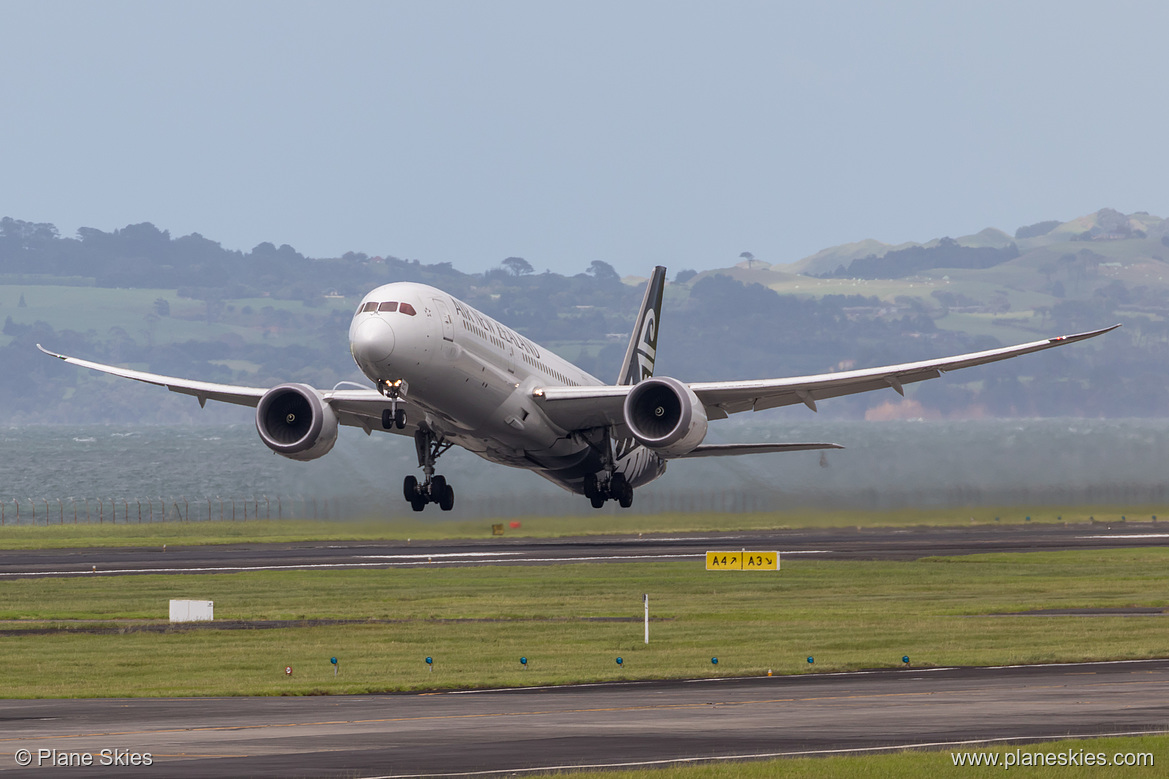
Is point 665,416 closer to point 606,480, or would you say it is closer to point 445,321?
point 606,480

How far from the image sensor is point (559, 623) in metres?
48.1

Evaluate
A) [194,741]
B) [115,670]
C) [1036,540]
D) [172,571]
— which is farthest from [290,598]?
[1036,540]

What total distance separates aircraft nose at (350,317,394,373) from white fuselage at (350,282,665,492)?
0.09ft

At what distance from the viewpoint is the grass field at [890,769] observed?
20.8 m

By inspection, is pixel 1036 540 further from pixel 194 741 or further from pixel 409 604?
pixel 194 741

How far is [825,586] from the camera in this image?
60.1 metres

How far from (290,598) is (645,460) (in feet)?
51.7

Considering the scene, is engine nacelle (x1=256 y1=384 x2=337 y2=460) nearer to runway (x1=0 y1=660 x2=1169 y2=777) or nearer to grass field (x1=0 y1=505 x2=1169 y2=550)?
runway (x1=0 y1=660 x2=1169 y2=777)

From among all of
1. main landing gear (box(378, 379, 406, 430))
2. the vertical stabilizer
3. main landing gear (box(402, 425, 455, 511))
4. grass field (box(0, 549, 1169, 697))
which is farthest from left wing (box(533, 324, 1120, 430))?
the vertical stabilizer

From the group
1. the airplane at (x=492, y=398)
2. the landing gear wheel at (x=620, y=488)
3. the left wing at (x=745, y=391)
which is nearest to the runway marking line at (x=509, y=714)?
the airplane at (x=492, y=398)

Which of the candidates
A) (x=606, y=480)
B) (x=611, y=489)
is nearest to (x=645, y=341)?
(x=606, y=480)

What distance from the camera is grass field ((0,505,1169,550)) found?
8912 cm

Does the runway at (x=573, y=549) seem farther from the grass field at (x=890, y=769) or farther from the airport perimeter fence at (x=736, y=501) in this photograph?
the grass field at (x=890, y=769)

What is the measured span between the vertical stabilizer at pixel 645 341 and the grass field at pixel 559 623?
8.70m
